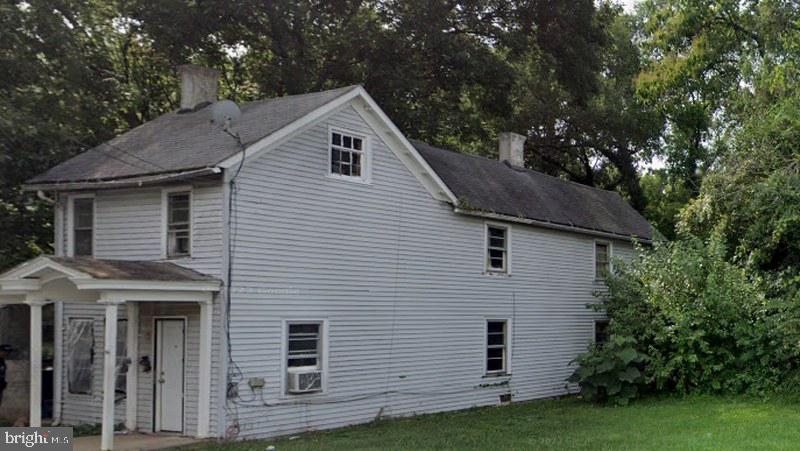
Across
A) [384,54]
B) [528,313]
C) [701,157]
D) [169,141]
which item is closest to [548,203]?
[528,313]

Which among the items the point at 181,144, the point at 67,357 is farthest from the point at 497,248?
the point at 67,357

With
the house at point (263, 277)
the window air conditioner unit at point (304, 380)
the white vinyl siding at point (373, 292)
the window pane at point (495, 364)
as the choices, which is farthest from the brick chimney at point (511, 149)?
the window air conditioner unit at point (304, 380)

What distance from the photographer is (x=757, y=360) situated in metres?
19.0

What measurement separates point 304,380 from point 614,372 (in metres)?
7.96

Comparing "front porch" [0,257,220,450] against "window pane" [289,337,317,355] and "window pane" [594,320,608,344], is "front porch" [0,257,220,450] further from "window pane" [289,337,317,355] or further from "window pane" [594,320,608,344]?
"window pane" [594,320,608,344]

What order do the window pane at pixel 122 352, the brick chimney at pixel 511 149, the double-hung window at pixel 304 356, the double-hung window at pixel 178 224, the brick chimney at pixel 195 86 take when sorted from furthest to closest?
the brick chimney at pixel 511 149, the brick chimney at pixel 195 86, the window pane at pixel 122 352, the double-hung window at pixel 304 356, the double-hung window at pixel 178 224

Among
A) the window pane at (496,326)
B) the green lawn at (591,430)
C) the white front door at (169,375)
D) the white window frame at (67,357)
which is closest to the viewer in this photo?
the green lawn at (591,430)

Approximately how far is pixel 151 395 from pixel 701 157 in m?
30.0

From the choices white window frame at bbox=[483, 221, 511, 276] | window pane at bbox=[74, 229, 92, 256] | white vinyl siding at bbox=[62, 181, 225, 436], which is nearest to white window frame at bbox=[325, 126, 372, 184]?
white vinyl siding at bbox=[62, 181, 225, 436]

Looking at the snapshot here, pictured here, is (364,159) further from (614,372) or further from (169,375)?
(614,372)

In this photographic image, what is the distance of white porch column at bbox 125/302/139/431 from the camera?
1502 centimetres

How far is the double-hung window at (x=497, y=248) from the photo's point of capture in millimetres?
20734

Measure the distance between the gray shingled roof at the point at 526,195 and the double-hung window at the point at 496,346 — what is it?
2.74 meters

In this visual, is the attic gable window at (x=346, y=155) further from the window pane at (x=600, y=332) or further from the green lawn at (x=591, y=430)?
the window pane at (x=600, y=332)
